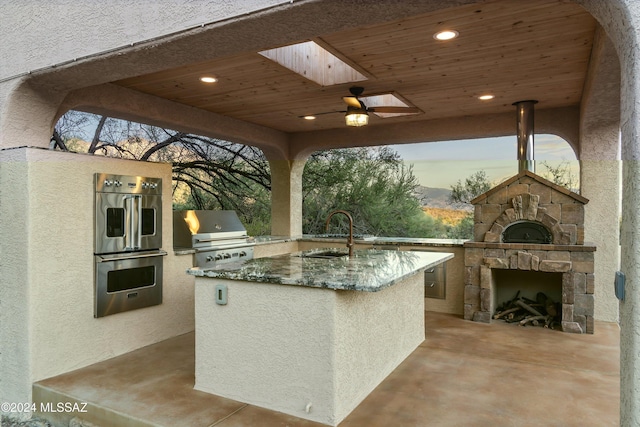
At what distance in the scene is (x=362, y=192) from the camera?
10.6m

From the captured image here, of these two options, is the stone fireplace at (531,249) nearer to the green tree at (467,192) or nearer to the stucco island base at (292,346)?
the stucco island base at (292,346)

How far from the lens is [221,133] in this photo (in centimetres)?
557

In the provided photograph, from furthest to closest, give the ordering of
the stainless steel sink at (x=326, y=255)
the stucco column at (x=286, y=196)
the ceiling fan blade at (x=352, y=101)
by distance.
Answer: the stucco column at (x=286, y=196)
the ceiling fan blade at (x=352, y=101)
the stainless steel sink at (x=326, y=255)

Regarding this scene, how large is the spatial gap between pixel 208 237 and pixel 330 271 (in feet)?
8.50

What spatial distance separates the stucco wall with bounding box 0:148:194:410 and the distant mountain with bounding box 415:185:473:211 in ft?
22.7

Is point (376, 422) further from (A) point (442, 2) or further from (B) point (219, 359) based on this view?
(A) point (442, 2)

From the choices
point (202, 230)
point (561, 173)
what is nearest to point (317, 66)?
point (202, 230)

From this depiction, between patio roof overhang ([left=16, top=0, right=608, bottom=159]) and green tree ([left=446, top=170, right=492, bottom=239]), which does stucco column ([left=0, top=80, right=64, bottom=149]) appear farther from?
green tree ([left=446, top=170, right=492, bottom=239])

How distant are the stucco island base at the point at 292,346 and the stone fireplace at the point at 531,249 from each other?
2187mm

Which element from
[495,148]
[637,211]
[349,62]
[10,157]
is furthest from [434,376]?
[495,148]

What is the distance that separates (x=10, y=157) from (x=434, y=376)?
11.5 ft

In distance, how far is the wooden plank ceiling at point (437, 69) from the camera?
2.79m

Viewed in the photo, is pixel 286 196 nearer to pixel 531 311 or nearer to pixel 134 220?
pixel 134 220

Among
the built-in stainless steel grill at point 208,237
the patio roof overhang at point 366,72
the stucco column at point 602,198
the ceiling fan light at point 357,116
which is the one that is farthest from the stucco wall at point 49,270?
the stucco column at point 602,198
